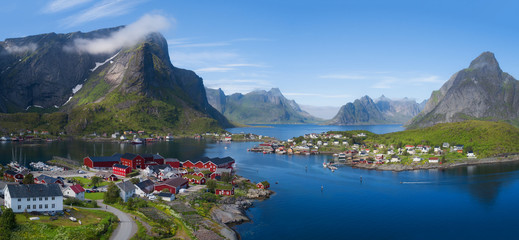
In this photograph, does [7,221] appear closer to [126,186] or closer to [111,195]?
[111,195]

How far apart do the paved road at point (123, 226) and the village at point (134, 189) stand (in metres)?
1.38

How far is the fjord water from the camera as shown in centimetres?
4047

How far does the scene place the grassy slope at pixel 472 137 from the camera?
97.3 m

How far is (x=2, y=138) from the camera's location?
12800cm

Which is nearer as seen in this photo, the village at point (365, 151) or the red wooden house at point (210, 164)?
the red wooden house at point (210, 164)

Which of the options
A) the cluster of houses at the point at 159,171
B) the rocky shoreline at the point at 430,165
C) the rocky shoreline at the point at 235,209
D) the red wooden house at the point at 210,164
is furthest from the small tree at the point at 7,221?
the rocky shoreline at the point at 430,165

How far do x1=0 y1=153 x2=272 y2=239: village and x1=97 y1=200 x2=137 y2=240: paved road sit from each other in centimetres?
138

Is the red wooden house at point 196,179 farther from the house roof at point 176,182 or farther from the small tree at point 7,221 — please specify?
the small tree at point 7,221

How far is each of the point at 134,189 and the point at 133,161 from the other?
26.0 meters

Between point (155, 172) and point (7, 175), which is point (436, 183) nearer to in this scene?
point (155, 172)

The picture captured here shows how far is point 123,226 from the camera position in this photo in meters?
34.9

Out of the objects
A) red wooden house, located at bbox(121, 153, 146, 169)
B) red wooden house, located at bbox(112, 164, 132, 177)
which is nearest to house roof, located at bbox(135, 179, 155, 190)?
red wooden house, located at bbox(112, 164, 132, 177)

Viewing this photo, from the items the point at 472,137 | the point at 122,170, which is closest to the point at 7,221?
the point at 122,170

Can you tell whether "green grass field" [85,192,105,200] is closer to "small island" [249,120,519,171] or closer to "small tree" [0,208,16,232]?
"small tree" [0,208,16,232]
